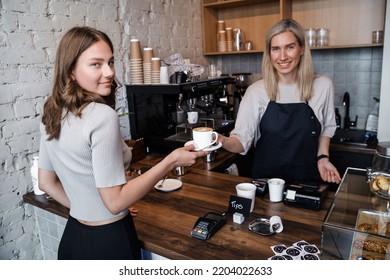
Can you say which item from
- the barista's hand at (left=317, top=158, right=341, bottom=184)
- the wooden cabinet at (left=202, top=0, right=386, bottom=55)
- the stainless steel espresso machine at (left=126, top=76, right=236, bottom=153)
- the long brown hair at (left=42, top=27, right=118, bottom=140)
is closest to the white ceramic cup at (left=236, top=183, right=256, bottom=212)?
the barista's hand at (left=317, top=158, right=341, bottom=184)

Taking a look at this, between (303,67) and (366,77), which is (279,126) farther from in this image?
(366,77)

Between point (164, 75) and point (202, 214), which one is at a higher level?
point (164, 75)

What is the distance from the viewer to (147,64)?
7.95 ft

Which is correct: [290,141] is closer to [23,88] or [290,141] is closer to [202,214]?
[202,214]

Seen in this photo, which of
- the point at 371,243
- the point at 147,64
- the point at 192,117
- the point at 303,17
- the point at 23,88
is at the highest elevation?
the point at 303,17

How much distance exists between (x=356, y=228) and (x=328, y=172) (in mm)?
837

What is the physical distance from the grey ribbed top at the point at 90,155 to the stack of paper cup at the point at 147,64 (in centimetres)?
139

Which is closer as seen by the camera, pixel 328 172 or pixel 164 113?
pixel 328 172

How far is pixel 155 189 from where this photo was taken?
1.75 m

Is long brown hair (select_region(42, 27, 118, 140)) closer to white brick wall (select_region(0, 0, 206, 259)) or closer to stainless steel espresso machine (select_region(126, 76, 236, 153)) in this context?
white brick wall (select_region(0, 0, 206, 259))

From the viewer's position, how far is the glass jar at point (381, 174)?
1190 millimetres

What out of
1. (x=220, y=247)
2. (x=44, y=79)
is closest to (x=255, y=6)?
(x=44, y=79)

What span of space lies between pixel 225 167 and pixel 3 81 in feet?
4.59

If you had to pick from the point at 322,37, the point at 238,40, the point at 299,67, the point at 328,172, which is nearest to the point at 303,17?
the point at 322,37
